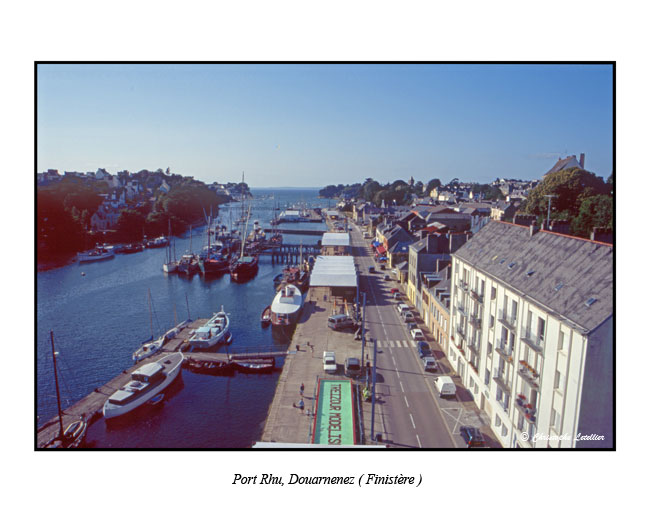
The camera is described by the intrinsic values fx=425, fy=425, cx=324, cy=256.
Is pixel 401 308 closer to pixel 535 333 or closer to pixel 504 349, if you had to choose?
pixel 504 349

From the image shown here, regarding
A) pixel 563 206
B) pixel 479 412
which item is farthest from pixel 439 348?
pixel 563 206

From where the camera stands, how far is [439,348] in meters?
29.0

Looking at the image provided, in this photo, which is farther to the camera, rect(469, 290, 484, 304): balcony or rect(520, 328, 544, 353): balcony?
rect(469, 290, 484, 304): balcony

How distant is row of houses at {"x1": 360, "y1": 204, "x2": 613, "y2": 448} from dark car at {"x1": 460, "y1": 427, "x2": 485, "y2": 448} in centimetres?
89

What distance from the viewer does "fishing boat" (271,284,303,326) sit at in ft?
124

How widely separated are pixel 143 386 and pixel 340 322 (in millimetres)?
15090

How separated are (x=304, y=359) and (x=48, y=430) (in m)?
14.6

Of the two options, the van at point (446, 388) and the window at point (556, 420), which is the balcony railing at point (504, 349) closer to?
the window at point (556, 420)

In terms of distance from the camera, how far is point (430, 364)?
25547 millimetres

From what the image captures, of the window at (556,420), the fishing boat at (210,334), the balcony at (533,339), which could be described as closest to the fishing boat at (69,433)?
the fishing boat at (210,334)

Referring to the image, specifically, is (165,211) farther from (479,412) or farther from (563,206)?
(479,412)

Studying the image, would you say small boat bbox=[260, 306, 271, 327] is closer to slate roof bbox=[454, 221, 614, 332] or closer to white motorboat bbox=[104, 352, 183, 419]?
white motorboat bbox=[104, 352, 183, 419]

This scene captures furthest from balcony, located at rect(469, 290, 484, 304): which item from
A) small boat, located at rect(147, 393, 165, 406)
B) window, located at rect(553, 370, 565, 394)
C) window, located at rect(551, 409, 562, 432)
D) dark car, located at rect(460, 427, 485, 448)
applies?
small boat, located at rect(147, 393, 165, 406)

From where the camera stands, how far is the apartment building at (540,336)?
484 inches
